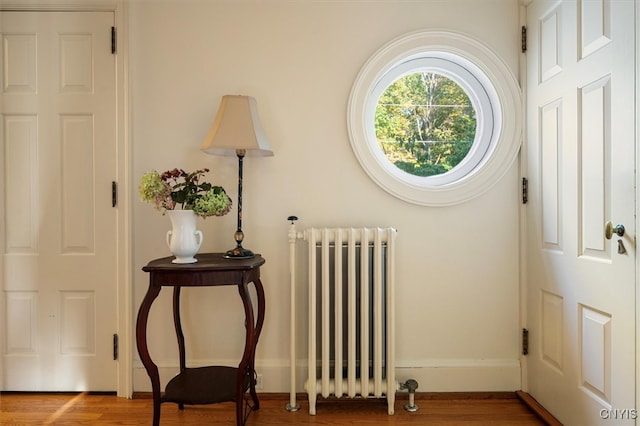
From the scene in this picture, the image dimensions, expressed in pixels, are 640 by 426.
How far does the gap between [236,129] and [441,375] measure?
1.65 m

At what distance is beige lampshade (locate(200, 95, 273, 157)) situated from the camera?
1.63 m

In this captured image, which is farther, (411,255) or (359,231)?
(411,255)

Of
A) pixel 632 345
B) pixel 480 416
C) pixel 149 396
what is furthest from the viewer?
pixel 149 396

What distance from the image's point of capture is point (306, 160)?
1939 millimetres

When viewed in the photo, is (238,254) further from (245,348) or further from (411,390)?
(411,390)

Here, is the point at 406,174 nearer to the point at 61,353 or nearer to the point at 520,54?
the point at 520,54

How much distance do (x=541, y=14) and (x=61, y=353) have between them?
3.06 metres

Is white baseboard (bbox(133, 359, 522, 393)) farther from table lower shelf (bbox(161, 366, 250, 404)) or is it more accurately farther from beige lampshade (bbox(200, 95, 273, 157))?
beige lampshade (bbox(200, 95, 273, 157))

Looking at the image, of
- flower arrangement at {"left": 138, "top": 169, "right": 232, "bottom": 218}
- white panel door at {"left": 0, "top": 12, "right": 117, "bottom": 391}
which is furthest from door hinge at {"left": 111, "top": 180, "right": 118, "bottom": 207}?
flower arrangement at {"left": 138, "top": 169, "right": 232, "bottom": 218}

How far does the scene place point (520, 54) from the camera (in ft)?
6.35

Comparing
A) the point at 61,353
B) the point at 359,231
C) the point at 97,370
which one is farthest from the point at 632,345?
the point at 61,353

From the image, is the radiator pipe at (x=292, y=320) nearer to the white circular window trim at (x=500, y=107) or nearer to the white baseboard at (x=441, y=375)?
the white baseboard at (x=441, y=375)

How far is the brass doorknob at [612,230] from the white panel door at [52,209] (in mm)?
2255

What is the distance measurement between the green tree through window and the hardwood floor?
1251 mm
